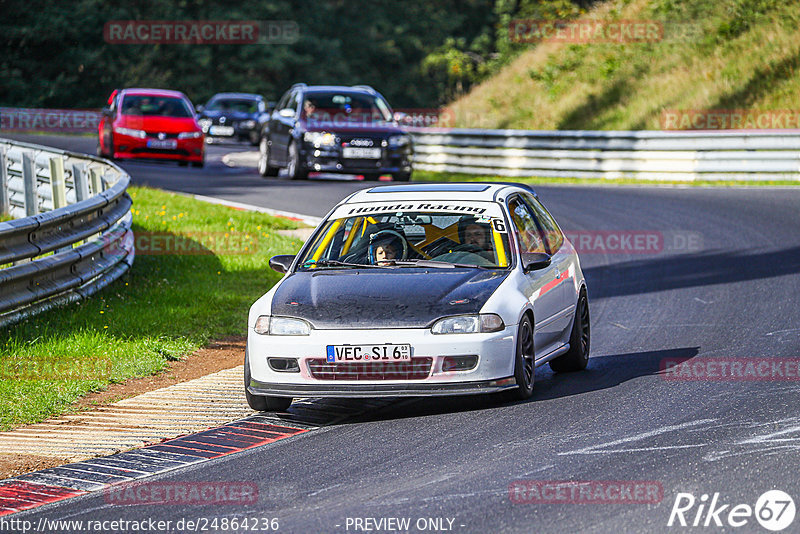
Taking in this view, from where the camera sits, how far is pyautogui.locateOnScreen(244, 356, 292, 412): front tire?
8172 mm

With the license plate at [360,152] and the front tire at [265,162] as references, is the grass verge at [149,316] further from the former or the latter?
the front tire at [265,162]

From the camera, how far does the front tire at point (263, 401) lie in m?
8.17

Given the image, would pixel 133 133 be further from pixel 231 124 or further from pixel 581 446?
pixel 581 446

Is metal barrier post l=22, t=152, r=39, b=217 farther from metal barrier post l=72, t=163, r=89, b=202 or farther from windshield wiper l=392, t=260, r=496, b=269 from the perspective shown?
windshield wiper l=392, t=260, r=496, b=269

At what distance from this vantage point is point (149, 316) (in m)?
11.9

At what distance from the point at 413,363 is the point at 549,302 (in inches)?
61.5

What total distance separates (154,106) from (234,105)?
1436 centimetres

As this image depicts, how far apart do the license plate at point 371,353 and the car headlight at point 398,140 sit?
1689 cm

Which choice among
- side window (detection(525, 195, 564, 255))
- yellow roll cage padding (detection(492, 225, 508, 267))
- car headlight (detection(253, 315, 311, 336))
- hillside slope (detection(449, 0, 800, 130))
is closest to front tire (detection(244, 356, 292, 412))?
car headlight (detection(253, 315, 311, 336))

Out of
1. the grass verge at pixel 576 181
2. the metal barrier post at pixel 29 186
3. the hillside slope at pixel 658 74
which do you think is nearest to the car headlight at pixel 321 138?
the grass verge at pixel 576 181

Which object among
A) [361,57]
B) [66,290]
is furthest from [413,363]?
[361,57]

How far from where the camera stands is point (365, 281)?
830cm

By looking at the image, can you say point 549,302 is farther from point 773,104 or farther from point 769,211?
point 773,104

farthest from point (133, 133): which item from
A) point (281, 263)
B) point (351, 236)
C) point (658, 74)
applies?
point (281, 263)
